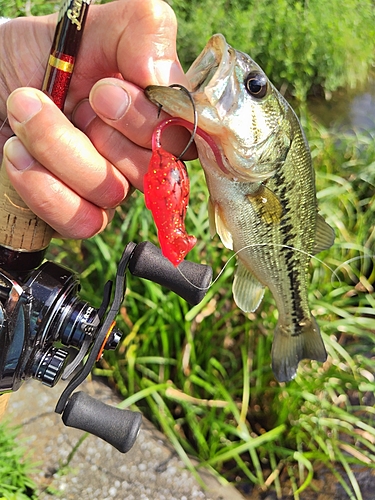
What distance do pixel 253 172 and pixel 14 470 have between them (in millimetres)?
1583

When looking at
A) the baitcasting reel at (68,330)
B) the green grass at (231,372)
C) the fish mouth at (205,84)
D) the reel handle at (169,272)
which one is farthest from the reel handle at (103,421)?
the green grass at (231,372)

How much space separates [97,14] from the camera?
4.86 ft

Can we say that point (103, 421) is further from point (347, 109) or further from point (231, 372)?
point (347, 109)

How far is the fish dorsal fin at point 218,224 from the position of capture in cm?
149

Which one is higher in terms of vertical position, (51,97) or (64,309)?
(51,97)

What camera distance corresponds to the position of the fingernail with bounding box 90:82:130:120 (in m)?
1.31

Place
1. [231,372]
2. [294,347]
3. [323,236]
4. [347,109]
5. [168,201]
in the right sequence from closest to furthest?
[168,201] < [323,236] < [294,347] < [231,372] < [347,109]

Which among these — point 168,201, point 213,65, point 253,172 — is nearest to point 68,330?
point 168,201

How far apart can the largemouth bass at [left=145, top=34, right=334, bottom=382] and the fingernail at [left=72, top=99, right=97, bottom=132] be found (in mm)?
324

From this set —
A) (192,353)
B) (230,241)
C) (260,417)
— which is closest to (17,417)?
(192,353)

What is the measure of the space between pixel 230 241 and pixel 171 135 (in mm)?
384

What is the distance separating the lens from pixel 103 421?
124cm

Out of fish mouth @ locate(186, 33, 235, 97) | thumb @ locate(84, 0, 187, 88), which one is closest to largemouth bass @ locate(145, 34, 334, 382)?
fish mouth @ locate(186, 33, 235, 97)

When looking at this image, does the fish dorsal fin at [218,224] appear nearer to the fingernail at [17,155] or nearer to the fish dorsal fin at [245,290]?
the fish dorsal fin at [245,290]
